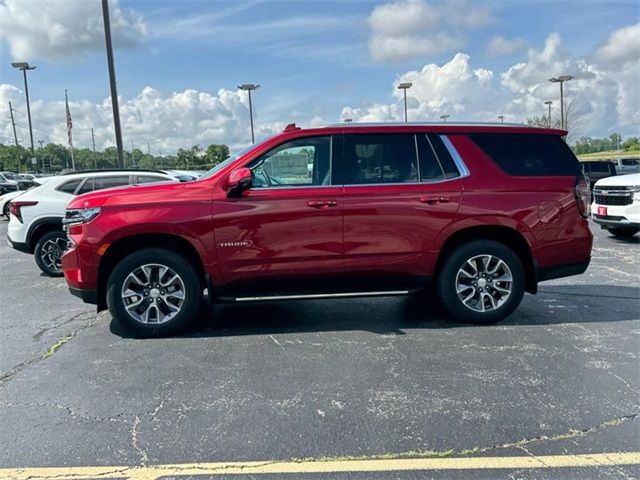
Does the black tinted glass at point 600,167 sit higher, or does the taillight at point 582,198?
the black tinted glass at point 600,167

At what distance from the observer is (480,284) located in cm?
527

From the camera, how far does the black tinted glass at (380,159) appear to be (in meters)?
5.10

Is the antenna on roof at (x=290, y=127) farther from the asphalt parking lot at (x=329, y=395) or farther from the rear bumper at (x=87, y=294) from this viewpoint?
the rear bumper at (x=87, y=294)

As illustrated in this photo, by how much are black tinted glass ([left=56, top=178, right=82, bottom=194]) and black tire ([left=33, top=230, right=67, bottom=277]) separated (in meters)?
0.74

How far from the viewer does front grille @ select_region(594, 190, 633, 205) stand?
10.0 metres

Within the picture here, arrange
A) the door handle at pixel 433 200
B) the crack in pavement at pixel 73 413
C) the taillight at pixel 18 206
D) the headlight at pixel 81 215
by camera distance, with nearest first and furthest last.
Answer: the crack in pavement at pixel 73 413
the headlight at pixel 81 215
the door handle at pixel 433 200
the taillight at pixel 18 206

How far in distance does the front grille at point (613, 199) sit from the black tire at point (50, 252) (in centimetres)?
1006

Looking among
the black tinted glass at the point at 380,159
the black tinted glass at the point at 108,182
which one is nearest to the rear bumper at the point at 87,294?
the black tinted glass at the point at 380,159

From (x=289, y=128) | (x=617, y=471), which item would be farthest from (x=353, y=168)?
(x=617, y=471)

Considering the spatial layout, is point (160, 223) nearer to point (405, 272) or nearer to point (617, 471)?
point (405, 272)

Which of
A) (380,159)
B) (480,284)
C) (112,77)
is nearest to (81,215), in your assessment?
(380,159)

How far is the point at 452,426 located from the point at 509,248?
8.26ft

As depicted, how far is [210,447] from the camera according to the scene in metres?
3.09

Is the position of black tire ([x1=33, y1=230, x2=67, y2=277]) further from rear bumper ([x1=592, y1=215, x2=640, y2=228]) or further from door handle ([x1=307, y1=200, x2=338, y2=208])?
rear bumper ([x1=592, y1=215, x2=640, y2=228])
